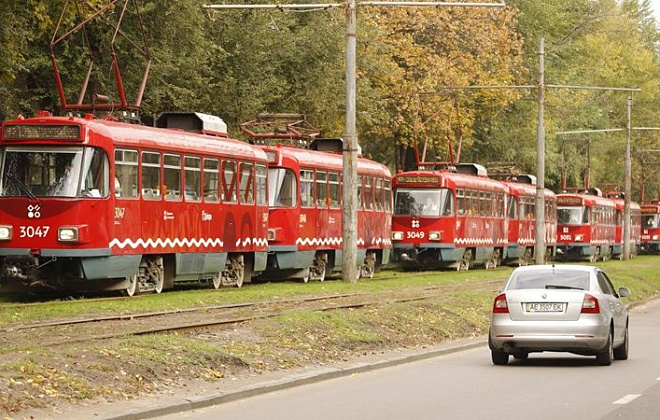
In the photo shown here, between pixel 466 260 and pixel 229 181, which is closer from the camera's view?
pixel 229 181

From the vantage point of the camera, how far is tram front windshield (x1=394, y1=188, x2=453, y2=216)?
55844mm

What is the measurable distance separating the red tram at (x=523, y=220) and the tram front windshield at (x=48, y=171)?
37096 millimetres

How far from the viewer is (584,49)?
278 ft

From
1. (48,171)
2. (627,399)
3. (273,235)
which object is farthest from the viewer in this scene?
(273,235)

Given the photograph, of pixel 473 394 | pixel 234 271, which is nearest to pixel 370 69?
pixel 234 271

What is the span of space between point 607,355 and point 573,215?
5902 centimetres

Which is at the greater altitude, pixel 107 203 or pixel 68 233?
pixel 107 203

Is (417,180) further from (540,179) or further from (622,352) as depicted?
(622,352)

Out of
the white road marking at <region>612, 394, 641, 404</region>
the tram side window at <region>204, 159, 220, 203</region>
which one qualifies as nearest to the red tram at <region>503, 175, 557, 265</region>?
the tram side window at <region>204, 159, 220, 203</region>

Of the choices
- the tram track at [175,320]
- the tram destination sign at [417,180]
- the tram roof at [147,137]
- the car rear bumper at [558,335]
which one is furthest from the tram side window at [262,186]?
the car rear bumper at [558,335]

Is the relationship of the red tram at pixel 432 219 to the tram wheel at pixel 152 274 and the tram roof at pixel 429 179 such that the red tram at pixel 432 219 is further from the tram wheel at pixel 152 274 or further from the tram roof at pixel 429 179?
the tram wheel at pixel 152 274

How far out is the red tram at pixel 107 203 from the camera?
30.6 metres

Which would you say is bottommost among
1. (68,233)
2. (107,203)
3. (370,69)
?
(68,233)

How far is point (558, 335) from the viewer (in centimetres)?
2139
